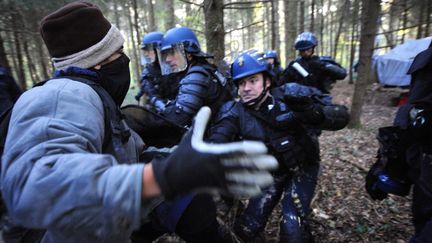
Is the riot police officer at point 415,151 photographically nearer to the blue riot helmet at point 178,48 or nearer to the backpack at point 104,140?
the backpack at point 104,140

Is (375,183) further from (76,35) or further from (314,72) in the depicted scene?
(314,72)

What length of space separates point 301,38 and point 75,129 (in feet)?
22.9

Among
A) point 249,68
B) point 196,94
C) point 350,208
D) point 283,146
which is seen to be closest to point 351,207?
point 350,208

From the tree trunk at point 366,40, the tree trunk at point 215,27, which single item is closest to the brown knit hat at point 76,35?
the tree trunk at point 215,27

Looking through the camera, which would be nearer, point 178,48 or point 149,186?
point 149,186

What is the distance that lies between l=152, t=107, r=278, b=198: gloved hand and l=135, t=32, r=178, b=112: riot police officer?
4727mm

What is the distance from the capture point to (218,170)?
1042 mm

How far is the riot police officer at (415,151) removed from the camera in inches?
90.4

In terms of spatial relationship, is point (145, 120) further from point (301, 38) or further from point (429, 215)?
point (301, 38)

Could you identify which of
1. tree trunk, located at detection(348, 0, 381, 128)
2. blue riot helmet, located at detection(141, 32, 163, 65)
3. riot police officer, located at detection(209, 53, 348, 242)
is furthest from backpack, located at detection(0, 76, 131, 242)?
tree trunk, located at detection(348, 0, 381, 128)

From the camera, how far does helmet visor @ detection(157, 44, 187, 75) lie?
4.41 metres

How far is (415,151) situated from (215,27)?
3.77 m

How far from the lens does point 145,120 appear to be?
8.30ft

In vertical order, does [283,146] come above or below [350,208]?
above
